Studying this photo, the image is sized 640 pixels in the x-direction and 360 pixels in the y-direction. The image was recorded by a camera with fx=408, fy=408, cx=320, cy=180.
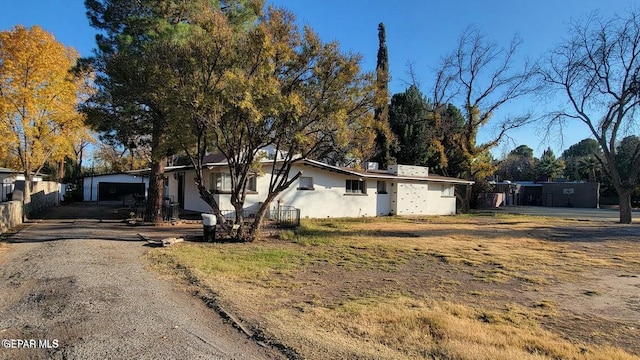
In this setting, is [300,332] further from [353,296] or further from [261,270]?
[261,270]

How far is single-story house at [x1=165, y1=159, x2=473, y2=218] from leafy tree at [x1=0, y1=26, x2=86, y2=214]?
22.6ft

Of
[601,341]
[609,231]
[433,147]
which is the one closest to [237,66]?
[601,341]

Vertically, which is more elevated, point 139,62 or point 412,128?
point 412,128

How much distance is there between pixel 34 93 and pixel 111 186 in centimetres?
1895

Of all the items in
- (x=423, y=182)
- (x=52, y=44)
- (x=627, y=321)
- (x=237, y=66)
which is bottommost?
(x=627, y=321)

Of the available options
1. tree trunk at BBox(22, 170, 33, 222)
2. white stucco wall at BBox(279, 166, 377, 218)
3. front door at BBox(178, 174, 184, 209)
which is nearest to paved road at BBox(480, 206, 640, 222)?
white stucco wall at BBox(279, 166, 377, 218)

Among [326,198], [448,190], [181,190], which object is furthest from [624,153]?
[181,190]

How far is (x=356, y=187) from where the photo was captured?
2605 centimetres

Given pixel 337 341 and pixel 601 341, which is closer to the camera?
pixel 337 341

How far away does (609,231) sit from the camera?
20.2 metres

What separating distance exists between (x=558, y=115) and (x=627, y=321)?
23.3 meters

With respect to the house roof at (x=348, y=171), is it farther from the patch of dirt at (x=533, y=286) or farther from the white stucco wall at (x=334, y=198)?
the patch of dirt at (x=533, y=286)

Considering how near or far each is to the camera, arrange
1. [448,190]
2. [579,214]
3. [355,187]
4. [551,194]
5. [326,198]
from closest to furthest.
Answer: [326,198] < [355,187] < [448,190] < [579,214] < [551,194]

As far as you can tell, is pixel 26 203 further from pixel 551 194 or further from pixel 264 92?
pixel 551 194
